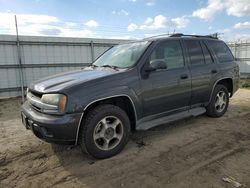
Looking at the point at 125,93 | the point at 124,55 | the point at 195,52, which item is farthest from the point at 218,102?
the point at 125,93

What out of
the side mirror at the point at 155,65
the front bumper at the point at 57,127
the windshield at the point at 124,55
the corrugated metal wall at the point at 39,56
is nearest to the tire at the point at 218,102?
the side mirror at the point at 155,65

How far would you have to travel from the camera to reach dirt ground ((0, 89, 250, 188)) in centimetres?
301

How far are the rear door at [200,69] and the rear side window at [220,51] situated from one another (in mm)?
268

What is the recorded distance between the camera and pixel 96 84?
342cm

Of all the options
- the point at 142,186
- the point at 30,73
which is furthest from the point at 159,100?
the point at 30,73

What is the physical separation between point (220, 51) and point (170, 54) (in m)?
1.78

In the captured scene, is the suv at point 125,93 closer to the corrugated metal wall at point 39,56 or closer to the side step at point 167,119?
the side step at point 167,119

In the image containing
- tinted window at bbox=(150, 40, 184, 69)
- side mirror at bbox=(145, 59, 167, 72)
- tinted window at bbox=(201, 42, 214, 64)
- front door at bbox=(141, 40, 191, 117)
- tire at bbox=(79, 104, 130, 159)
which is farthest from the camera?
tinted window at bbox=(201, 42, 214, 64)

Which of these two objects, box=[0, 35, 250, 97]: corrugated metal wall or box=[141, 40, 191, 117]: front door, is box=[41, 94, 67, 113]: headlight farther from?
box=[0, 35, 250, 97]: corrugated metal wall

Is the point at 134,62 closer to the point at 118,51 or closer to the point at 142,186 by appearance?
the point at 118,51

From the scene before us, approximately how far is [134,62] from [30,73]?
6667mm

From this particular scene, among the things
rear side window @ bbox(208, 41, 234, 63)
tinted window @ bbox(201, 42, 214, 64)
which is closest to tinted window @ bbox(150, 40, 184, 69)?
tinted window @ bbox(201, 42, 214, 64)

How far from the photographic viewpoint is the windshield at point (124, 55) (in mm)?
4094

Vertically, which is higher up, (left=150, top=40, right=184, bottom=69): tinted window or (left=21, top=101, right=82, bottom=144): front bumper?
(left=150, top=40, right=184, bottom=69): tinted window
